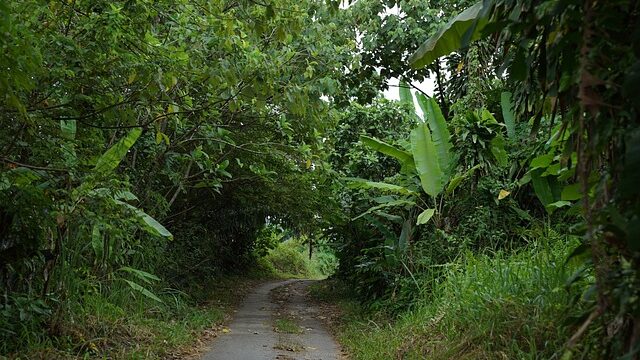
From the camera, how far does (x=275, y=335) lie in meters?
9.82

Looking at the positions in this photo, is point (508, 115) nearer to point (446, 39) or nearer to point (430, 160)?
point (430, 160)

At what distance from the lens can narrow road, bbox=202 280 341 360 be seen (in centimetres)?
812

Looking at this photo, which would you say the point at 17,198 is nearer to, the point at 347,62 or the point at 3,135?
the point at 3,135

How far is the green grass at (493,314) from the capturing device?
4625mm

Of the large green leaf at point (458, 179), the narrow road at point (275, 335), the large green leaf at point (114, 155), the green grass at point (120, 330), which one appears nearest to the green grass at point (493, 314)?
the narrow road at point (275, 335)

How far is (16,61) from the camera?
3.54m

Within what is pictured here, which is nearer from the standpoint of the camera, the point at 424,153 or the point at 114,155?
the point at 114,155

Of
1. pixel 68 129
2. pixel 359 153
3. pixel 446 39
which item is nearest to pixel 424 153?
pixel 446 39

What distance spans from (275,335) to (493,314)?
5.33 metres

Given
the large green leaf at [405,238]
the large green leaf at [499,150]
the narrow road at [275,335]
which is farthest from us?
the large green leaf at [405,238]

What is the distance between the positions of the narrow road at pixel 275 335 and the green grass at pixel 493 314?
3.26 ft

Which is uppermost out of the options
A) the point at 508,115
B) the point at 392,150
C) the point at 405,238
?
the point at 508,115

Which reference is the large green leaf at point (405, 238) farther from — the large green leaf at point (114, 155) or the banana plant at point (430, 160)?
the large green leaf at point (114, 155)

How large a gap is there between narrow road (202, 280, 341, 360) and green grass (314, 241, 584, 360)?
99 cm
